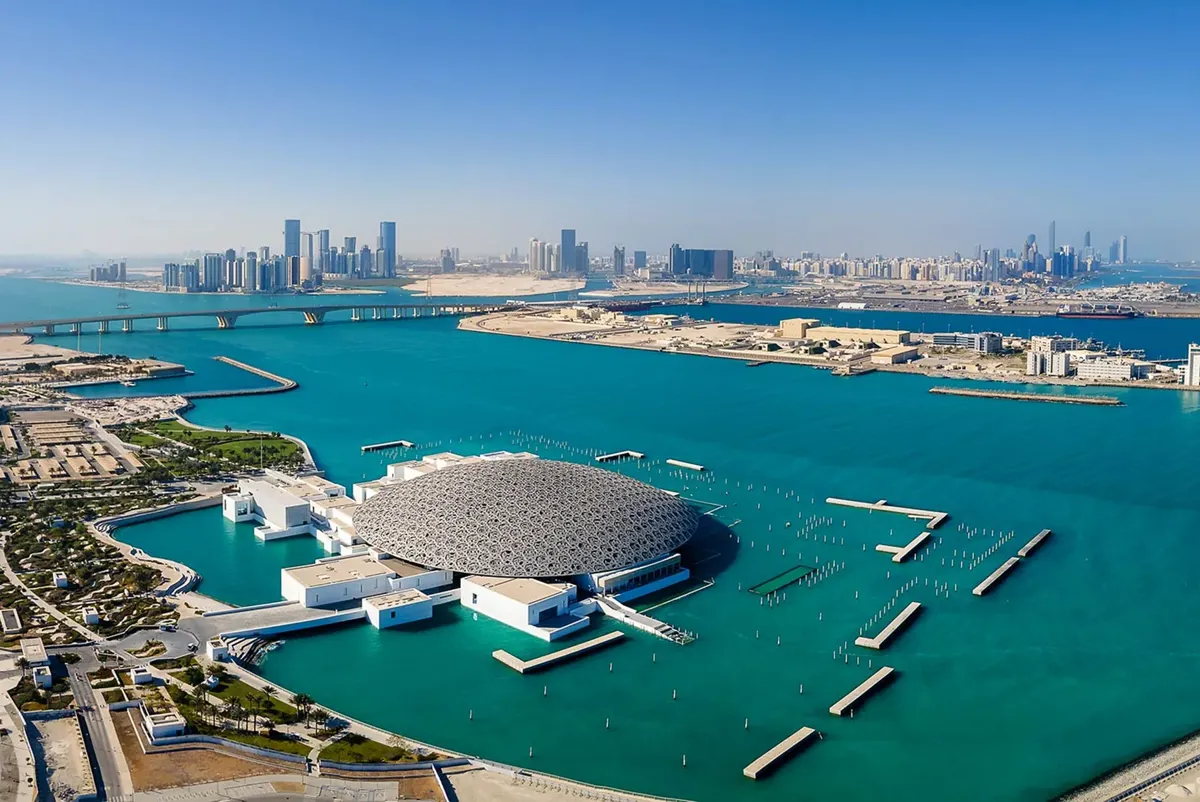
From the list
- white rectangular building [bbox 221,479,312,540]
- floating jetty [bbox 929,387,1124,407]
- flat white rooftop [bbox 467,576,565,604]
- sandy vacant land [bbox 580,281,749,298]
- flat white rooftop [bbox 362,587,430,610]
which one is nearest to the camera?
flat white rooftop [bbox 467,576,565,604]

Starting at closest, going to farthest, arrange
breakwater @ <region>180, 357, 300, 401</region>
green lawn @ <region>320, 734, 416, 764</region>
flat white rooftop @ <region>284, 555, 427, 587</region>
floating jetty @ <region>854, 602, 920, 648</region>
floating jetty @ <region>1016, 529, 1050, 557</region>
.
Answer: green lawn @ <region>320, 734, 416, 764</region>
floating jetty @ <region>854, 602, 920, 648</region>
flat white rooftop @ <region>284, 555, 427, 587</region>
floating jetty @ <region>1016, 529, 1050, 557</region>
breakwater @ <region>180, 357, 300, 401</region>

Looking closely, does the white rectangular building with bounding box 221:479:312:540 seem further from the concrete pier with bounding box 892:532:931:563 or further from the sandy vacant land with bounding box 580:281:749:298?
the sandy vacant land with bounding box 580:281:749:298

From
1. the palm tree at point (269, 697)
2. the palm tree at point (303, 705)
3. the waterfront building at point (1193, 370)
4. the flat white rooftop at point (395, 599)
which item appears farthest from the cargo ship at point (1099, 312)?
the palm tree at point (303, 705)

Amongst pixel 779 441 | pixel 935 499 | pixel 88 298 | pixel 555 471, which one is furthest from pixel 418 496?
pixel 88 298

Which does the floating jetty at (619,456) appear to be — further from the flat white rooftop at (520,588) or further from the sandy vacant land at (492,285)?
the sandy vacant land at (492,285)

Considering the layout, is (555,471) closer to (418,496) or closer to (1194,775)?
(418,496)

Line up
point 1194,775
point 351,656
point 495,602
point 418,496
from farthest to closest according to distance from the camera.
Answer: point 418,496 → point 495,602 → point 351,656 → point 1194,775

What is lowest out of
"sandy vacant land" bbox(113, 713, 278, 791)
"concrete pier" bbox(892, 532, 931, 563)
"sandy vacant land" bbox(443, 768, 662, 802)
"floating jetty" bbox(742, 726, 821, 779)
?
"sandy vacant land" bbox(443, 768, 662, 802)

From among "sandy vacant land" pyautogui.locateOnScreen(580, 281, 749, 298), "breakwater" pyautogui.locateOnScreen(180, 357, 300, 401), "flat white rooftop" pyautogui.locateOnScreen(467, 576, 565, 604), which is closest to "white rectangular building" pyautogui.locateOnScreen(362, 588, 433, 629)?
"flat white rooftop" pyautogui.locateOnScreen(467, 576, 565, 604)
